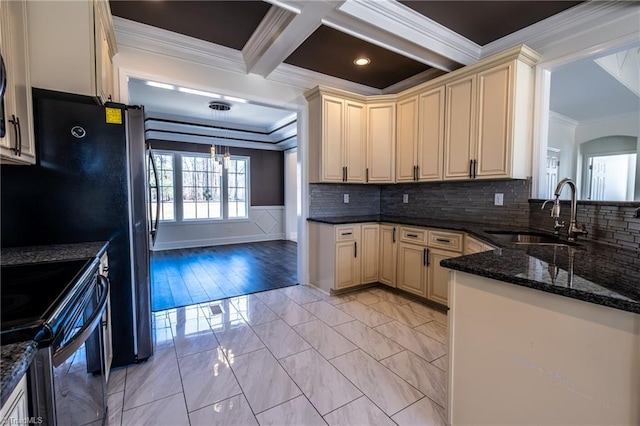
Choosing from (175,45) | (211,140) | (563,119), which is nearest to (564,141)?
(563,119)

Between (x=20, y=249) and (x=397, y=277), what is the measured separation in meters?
3.17

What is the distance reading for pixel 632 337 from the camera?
0.92m

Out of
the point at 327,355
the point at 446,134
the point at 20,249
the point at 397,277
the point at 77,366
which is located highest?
the point at 446,134

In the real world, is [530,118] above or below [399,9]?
below

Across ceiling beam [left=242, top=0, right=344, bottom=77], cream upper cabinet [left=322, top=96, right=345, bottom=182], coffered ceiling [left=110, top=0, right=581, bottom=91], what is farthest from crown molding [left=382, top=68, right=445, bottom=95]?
ceiling beam [left=242, top=0, right=344, bottom=77]

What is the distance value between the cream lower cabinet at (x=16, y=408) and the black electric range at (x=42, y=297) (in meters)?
0.11

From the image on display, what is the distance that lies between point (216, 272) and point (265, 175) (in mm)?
3469

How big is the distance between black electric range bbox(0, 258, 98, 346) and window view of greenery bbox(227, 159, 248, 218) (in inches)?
225

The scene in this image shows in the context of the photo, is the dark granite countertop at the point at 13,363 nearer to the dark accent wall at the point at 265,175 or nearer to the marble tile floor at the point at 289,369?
the marble tile floor at the point at 289,369

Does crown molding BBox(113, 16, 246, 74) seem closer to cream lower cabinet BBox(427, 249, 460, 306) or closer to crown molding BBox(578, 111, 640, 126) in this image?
cream lower cabinet BBox(427, 249, 460, 306)

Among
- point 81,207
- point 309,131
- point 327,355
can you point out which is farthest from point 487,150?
point 81,207

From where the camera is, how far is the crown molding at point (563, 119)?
513cm

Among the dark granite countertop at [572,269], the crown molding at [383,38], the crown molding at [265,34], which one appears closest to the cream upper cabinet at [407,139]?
the crown molding at [383,38]

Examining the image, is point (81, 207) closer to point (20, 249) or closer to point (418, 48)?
point (20, 249)
